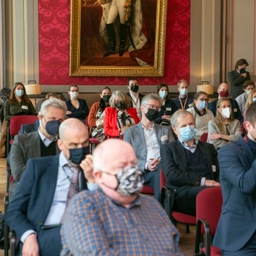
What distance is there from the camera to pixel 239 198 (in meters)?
3.30

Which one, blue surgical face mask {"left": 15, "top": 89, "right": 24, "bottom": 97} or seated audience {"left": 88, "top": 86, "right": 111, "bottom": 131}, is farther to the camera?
blue surgical face mask {"left": 15, "top": 89, "right": 24, "bottom": 97}

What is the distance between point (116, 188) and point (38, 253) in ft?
3.61

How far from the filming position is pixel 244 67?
37.0 feet

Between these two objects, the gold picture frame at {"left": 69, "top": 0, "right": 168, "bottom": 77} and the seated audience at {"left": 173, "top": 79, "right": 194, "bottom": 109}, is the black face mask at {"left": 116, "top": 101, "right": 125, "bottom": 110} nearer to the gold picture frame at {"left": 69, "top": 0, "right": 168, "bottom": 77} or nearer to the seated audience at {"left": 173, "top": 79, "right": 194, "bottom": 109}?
the seated audience at {"left": 173, "top": 79, "right": 194, "bottom": 109}

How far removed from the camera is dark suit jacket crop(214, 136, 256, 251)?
10.6ft

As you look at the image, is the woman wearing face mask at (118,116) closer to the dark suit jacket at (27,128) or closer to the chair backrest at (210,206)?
the dark suit jacket at (27,128)

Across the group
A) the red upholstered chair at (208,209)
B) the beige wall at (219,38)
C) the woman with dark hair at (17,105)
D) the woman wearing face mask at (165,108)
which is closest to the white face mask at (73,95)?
the woman with dark hair at (17,105)

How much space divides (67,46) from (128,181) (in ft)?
31.6

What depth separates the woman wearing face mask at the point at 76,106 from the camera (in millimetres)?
10281

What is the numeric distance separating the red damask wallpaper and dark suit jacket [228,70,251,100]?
107 centimetres

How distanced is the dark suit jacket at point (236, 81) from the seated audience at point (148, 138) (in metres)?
5.39

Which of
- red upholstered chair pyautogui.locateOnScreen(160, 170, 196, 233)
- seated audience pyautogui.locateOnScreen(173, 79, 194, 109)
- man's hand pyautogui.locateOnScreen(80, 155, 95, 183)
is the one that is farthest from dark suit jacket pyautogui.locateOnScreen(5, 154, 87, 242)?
seated audience pyautogui.locateOnScreen(173, 79, 194, 109)

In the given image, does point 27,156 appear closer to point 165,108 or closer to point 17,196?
point 17,196

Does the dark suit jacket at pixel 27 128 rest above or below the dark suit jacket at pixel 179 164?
above
